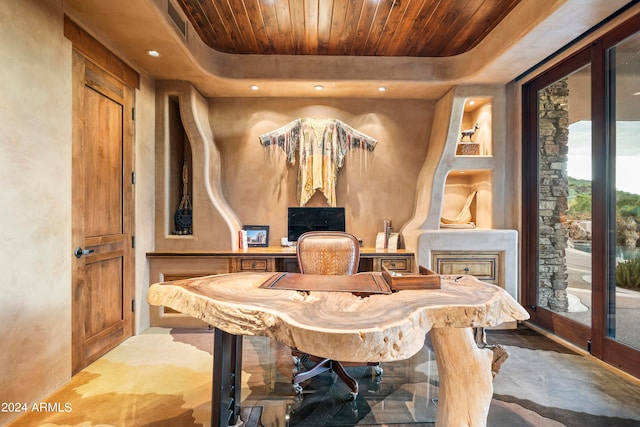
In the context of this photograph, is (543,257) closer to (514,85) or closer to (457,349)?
(514,85)

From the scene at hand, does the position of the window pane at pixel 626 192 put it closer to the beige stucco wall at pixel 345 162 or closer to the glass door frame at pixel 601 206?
the glass door frame at pixel 601 206

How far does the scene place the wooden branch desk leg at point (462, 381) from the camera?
4.83 ft

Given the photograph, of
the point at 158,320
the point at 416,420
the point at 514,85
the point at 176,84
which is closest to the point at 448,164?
the point at 514,85

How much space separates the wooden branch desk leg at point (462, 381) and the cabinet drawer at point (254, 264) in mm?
2088

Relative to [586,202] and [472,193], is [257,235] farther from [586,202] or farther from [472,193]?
[586,202]

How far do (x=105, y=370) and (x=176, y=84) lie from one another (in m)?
2.84

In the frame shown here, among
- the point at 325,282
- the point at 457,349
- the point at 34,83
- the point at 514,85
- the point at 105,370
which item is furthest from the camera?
the point at 514,85

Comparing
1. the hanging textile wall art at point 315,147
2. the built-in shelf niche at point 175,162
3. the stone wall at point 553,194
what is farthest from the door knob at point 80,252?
the stone wall at point 553,194

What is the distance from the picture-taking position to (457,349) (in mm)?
1545

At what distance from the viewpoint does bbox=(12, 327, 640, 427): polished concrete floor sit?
184cm

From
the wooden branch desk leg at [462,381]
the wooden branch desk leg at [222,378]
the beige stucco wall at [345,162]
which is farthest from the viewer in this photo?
the beige stucco wall at [345,162]

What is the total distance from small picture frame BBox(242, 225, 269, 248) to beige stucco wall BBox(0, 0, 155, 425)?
1.86 m

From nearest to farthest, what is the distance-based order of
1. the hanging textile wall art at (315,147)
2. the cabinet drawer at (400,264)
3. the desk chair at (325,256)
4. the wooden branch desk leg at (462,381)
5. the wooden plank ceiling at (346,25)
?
the wooden branch desk leg at (462,381) < the desk chair at (325,256) < the wooden plank ceiling at (346,25) < the cabinet drawer at (400,264) < the hanging textile wall art at (315,147)

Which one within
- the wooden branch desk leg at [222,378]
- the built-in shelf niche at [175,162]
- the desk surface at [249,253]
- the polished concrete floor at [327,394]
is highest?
the built-in shelf niche at [175,162]
